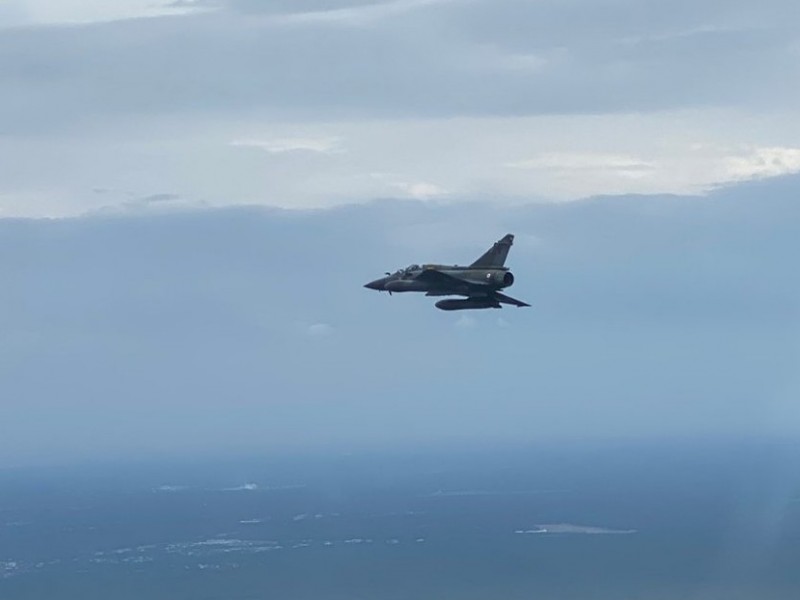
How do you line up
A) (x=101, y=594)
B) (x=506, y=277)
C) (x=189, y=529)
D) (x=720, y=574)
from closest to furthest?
(x=506, y=277) → (x=101, y=594) → (x=720, y=574) → (x=189, y=529)

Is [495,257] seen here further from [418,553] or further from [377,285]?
[418,553]

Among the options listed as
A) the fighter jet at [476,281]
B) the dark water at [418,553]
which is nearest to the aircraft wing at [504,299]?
the fighter jet at [476,281]

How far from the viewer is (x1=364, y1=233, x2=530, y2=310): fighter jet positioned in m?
49.2

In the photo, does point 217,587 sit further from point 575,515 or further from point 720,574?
point 575,515

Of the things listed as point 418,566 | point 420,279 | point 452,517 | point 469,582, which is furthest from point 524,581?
point 420,279

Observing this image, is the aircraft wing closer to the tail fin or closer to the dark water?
the tail fin

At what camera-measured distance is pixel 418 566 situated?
446ft

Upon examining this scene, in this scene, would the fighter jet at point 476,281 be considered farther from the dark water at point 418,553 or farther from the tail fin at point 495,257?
the dark water at point 418,553

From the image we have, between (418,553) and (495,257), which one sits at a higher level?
(495,257)

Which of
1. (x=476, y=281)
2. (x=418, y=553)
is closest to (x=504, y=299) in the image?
(x=476, y=281)

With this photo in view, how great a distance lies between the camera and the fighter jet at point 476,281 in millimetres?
49188

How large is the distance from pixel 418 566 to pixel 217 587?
2280cm

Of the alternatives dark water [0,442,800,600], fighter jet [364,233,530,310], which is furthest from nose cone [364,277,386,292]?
dark water [0,442,800,600]

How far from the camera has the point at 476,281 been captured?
49.2 meters
